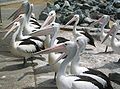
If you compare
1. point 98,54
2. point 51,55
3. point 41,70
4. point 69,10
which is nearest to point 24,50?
point 41,70

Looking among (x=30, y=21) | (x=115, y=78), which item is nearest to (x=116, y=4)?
(x=30, y=21)

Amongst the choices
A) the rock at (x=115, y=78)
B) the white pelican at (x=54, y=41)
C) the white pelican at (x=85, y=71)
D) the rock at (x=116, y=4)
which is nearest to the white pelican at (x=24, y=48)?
the white pelican at (x=54, y=41)

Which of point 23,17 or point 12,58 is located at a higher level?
point 23,17

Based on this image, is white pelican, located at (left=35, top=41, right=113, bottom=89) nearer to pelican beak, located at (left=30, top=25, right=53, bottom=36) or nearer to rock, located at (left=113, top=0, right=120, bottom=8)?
pelican beak, located at (left=30, top=25, right=53, bottom=36)

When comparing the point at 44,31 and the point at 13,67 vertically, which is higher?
the point at 44,31

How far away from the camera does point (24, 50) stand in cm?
789

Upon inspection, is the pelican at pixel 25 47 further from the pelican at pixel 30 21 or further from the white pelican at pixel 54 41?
the pelican at pixel 30 21

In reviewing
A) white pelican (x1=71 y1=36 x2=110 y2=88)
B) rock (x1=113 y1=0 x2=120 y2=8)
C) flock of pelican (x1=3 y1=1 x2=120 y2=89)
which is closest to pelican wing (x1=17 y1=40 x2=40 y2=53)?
flock of pelican (x1=3 y1=1 x2=120 y2=89)

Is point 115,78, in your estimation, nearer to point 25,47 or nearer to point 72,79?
point 72,79

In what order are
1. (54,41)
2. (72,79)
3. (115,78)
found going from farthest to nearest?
(54,41), (115,78), (72,79)

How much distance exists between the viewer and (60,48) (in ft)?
19.7

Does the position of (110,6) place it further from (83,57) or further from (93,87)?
(93,87)

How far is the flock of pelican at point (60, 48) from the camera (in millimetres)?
5574

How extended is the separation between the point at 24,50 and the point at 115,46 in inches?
81.8
